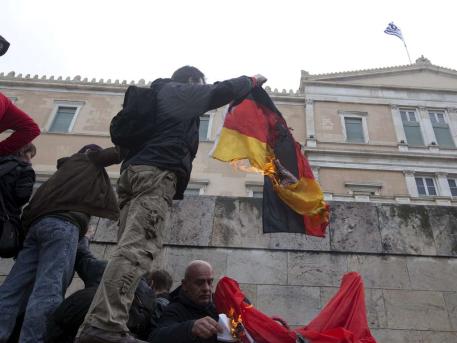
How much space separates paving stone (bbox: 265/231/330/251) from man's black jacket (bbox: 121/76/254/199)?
2.12m

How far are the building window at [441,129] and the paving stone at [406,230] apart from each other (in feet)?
70.2

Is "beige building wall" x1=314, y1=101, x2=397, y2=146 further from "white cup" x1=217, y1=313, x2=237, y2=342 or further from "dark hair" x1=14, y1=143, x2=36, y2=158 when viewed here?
"white cup" x1=217, y1=313, x2=237, y2=342

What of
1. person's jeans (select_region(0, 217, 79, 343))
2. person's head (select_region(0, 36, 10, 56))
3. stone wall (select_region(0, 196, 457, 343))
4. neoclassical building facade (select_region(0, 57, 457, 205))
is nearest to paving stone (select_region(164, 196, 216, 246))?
stone wall (select_region(0, 196, 457, 343))

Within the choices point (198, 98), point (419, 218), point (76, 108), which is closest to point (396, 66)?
point (76, 108)

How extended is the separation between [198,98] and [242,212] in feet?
7.99

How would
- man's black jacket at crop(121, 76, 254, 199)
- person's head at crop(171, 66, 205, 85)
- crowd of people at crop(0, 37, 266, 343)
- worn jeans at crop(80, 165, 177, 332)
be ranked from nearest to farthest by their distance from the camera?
worn jeans at crop(80, 165, 177, 332), crowd of people at crop(0, 37, 266, 343), man's black jacket at crop(121, 76, 254, 199), person's head at crop(171, 66, 205, 85)

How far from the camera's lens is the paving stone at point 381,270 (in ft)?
15.8

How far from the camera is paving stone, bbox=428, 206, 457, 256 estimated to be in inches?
199

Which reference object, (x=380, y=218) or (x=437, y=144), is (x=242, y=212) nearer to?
(x=380, y=218)

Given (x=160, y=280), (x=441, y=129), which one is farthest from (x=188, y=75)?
(x=441, y=129)

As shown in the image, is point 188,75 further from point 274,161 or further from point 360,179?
point 360,179

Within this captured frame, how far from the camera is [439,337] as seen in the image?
435cm

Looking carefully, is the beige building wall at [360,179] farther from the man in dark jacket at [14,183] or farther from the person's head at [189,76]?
the man in dark jacket at [14,183]

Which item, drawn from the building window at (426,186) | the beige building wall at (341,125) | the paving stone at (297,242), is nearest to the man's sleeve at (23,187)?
the paving stone at (297,242)
